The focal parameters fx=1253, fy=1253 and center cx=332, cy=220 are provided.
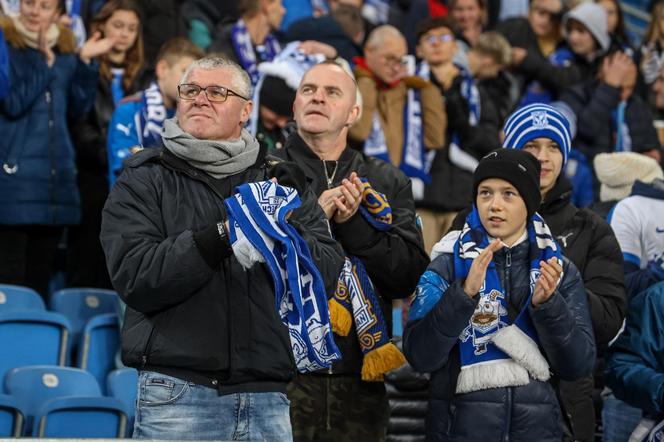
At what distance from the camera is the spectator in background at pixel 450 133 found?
8.62 metres

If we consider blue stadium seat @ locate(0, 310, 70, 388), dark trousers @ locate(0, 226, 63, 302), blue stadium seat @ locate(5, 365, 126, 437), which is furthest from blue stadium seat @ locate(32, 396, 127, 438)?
dark trousers @ locate(0, 226, 63, 302)

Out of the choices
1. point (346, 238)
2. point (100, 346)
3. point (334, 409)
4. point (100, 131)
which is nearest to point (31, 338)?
point (100, 346)

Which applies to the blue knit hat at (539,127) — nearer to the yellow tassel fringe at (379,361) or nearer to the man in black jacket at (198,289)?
the yellow tassel fringe at (379,361)

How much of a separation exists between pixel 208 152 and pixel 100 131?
3.95 m

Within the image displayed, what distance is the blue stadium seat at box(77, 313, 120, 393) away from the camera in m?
7.12

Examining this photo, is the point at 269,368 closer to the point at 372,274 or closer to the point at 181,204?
the point at 181,204

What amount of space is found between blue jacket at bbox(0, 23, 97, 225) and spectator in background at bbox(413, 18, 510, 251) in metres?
2.33

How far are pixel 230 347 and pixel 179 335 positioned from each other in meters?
0.18

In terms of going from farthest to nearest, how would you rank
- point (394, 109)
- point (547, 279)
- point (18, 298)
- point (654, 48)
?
point (654, 48)
point (394, 109)
point (18, 298)
point (547, 279)

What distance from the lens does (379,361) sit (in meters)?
5.25

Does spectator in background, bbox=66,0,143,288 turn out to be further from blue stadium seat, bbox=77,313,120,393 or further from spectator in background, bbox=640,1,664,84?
spectator in background, bbox=640,1,664,84

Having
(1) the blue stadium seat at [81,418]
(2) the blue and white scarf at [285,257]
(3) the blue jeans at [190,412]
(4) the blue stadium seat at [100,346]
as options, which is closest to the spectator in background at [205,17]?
(4) the blue stadium seat at [100,346]

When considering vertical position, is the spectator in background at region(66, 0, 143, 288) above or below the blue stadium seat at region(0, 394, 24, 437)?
above

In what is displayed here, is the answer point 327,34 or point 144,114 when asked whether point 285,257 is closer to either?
point 144,114
